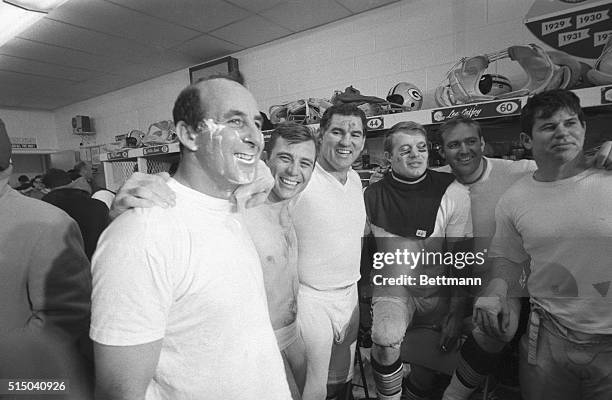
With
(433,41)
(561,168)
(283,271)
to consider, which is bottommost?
(283,271)

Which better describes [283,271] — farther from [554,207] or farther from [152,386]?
[554,207]

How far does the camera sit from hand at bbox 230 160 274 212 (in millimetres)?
1013

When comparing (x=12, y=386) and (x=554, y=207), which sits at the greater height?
(x=554, y=207)

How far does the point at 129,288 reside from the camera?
66cm

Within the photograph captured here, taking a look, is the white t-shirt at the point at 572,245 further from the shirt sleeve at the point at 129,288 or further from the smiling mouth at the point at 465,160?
the shirt sleeve at the point at 129,288

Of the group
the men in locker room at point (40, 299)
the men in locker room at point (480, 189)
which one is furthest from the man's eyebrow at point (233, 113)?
the men in locker room at point (480, 189)

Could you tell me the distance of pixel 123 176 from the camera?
13.4 feet

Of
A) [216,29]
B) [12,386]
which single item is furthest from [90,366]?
[216,29]

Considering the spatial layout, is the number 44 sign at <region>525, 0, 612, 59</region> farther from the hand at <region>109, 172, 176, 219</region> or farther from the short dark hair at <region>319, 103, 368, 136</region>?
the hand at <region>109, 172, 176, 219</region>

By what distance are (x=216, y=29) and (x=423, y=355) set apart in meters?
3.22

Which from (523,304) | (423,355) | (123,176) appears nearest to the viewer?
(523,304)

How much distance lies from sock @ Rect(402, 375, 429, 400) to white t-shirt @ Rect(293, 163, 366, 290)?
83 centimetres

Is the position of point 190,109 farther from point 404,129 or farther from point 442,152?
point 442,152

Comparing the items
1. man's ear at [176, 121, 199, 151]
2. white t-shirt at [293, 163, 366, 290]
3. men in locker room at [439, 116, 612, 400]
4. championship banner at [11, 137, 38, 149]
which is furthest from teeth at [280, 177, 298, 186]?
championship banner at [11, 137, 38, 149]
